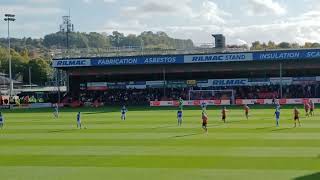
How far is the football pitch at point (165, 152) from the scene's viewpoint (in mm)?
21125

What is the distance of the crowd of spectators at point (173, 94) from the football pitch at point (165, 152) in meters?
37.8

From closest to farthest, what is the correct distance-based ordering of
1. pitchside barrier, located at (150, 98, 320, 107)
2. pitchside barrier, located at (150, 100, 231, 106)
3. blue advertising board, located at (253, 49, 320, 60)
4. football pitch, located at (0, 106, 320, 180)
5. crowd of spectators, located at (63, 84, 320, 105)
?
1. football pitch, located at (0, 106, 320, 180)
2. pitchside barrier, located at (150, 98, 320, 107)
3. pitchside barrier, located at (150, 100, 231, 106)
4. blue advertising board, located at (253, 49, 320, 60)
5. crowd of spectators, located at (63, 84, 320, 105)

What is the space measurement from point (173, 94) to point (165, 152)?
57.2 meters

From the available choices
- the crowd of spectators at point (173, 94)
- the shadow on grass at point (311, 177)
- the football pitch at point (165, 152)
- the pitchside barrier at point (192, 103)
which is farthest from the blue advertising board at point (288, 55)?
the shadow on grass at point (311, 177)

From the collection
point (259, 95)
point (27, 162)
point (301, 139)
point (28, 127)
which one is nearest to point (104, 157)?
point (27, 162)

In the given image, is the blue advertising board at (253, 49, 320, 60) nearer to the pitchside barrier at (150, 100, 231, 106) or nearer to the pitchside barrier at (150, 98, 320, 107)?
the pitchside barrier at (150, 98, 320, 107)

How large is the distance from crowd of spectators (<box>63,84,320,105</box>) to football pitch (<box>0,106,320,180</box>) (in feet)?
124

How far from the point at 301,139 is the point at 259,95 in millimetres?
47557

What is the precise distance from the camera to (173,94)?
8406 centimetres

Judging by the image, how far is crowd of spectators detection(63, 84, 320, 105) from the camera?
78.7m

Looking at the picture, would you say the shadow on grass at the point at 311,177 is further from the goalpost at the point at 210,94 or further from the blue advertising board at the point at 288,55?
the blue advertising board at the point at 288,55

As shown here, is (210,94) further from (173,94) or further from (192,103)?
(173,94)

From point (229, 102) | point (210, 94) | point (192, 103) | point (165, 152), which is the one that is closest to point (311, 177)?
point (165, 152)

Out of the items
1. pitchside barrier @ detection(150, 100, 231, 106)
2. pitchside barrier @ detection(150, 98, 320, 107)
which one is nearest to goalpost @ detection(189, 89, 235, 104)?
pitchside barrier @ detection(150, 100, 231, 106)
